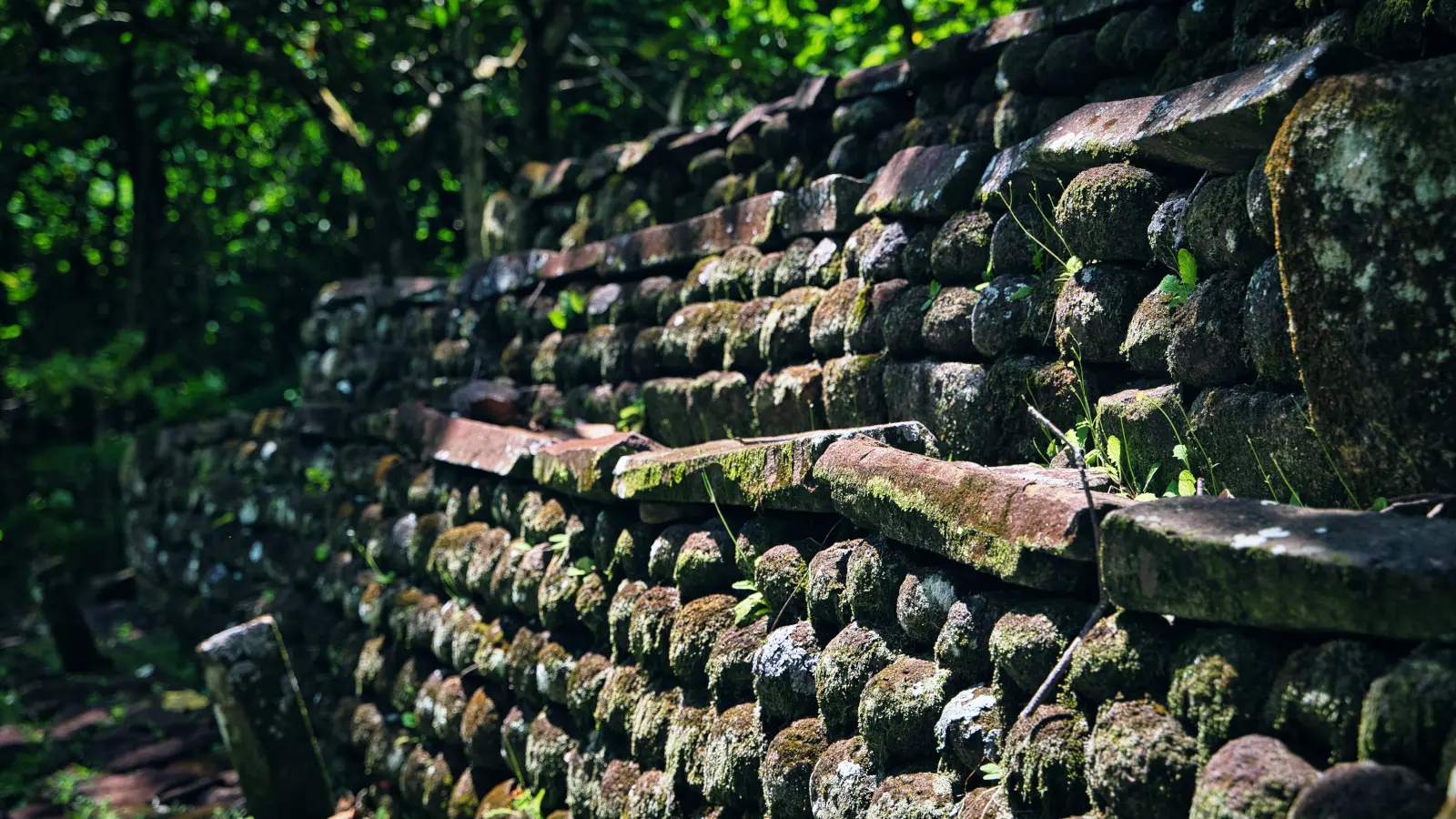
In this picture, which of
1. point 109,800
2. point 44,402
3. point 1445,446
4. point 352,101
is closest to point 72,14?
point 352,101

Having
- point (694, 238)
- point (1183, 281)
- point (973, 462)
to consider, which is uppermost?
point (694, 238)

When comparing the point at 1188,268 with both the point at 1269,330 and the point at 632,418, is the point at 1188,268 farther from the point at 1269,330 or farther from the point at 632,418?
the point at 632,418

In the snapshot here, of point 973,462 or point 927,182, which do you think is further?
point 927,182

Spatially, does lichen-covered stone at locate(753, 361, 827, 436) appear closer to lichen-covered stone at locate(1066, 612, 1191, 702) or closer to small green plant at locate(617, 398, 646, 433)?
small green plant at locate(617, 398, 646, 433)

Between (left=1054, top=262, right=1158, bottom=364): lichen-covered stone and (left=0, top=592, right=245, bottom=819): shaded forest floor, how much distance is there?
4959 millimetres

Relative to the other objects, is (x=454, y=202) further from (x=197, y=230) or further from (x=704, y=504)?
(x=704, y=504)

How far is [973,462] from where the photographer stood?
2.88m

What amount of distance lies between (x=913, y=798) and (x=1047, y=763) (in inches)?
16.0

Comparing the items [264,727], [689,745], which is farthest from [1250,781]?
[264,727]

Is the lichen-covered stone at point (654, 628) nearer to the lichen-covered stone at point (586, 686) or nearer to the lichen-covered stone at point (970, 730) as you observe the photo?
the lichen-covered stone at point (586, 686)

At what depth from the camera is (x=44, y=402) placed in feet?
38.1

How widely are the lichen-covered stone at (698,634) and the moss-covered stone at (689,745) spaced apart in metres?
0.09

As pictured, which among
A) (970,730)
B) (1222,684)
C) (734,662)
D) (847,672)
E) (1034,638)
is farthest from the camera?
(734,662)

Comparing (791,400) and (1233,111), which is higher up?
(1233,111)
